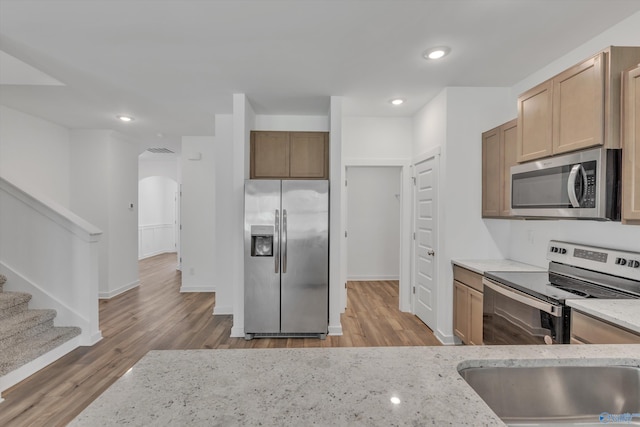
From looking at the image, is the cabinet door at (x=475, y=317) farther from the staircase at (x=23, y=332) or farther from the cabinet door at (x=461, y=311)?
the staircase at (x=23, y=332)

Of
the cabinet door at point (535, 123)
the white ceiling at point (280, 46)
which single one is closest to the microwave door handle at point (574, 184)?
the cabinet door at point (535, 123)

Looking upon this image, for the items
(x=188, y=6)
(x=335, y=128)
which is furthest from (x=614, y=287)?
(x=188, y=6)

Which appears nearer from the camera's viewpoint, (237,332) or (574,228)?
(574,228)

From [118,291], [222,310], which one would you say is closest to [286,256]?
[222,310]

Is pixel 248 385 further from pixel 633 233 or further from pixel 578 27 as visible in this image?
pixel 578 27

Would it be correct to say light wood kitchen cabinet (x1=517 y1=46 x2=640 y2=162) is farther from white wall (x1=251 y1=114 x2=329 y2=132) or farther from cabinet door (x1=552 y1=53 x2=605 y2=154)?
white wall (x1=251 y1=114 x2=329 y2=132)

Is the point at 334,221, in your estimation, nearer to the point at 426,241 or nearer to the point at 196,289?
the point at 426,241

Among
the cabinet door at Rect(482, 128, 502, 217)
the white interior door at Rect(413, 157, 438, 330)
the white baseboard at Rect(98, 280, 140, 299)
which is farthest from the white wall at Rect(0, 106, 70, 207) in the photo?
the cabinet door at Rect(482, 128, 502, 217)

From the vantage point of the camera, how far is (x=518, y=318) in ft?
6.79

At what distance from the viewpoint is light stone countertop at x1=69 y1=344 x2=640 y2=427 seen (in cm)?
65

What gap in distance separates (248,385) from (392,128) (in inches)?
154

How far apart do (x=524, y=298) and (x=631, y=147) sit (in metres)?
1.00

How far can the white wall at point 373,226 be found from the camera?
6.19 meters

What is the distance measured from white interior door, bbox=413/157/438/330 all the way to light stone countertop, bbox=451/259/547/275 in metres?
0.42
